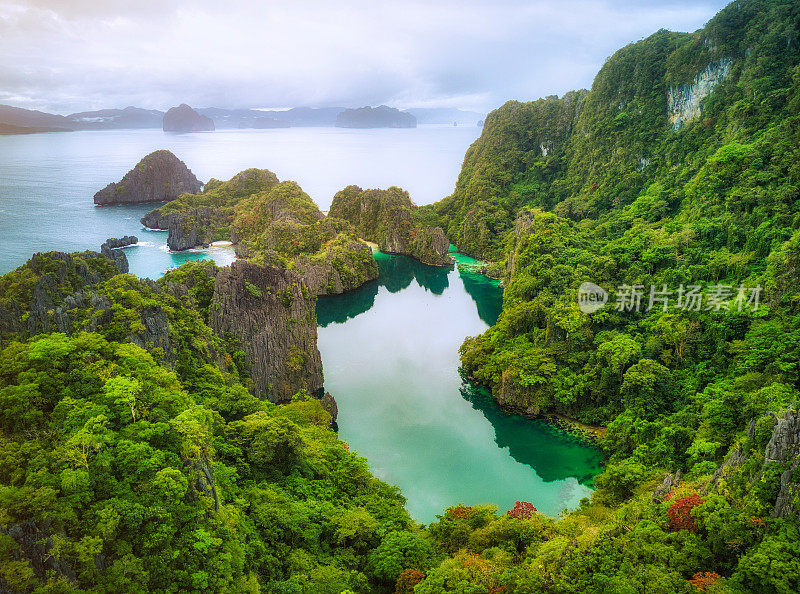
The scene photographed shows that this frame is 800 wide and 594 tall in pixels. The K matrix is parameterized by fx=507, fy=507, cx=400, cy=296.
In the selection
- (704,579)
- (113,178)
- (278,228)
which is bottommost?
(704,579)

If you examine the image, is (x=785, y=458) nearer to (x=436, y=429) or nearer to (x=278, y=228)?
(x=436, y=429)

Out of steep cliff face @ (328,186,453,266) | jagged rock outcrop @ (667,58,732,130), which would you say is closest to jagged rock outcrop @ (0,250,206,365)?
steep cliff face @ (328,186,453,266)

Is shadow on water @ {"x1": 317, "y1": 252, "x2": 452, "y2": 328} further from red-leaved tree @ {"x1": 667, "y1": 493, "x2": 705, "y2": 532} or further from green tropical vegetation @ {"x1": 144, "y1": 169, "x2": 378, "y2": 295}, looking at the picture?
red-leaved tree @ {"x1": 667, "y1": 493, "x2": 705, "y2": 532}

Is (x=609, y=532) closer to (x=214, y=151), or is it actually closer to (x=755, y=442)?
(x=755, y=442)

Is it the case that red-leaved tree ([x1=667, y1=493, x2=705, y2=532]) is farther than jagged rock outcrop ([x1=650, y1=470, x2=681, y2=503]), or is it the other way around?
jagged rock outcrop ([x1=650, y1=470, x2=681, y2=503])

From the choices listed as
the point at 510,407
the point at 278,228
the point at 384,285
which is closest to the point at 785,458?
the point at 510,407

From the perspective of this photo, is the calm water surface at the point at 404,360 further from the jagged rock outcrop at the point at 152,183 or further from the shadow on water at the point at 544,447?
the jagged rock outcrop at the point at 152,183

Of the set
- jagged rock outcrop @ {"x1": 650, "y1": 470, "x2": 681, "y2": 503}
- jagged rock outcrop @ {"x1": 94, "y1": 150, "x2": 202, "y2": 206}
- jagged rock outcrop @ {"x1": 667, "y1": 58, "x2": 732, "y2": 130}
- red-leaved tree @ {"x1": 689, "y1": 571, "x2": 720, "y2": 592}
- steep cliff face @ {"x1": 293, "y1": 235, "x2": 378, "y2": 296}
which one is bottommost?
jagged rock outcrop @ {"x1": 650, "y1": 470, "x2": 681, "y2": 503}

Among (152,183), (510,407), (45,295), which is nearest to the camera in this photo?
(45,295)
